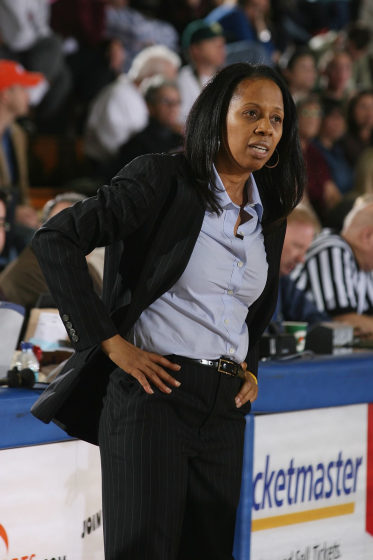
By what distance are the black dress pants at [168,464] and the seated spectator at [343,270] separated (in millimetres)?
2375

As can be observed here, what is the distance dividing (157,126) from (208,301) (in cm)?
445

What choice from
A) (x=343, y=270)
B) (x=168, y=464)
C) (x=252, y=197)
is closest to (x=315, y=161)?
(x=343, y=270)

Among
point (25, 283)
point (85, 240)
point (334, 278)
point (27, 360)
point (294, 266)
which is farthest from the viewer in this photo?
point (334, 278)

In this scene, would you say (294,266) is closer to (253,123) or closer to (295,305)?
(295,305)

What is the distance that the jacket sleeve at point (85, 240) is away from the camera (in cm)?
154

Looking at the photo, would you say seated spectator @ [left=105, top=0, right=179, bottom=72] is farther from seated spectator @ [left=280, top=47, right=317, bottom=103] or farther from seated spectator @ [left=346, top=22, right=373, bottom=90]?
seated spectator @ [left=346, top=22, right=373, bottom=90]

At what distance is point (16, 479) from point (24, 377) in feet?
0.96

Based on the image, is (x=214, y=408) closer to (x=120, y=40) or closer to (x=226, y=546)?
(x=226, y=546)

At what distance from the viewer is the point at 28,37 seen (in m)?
6.27

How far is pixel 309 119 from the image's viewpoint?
6.77 meters

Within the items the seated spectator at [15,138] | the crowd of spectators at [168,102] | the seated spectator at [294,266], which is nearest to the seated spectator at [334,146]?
the crowd of spectators at [168,102]

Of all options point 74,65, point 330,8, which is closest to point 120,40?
point 74,65

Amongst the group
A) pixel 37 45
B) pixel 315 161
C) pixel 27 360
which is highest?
pixel 37 45

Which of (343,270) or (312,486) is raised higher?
(343,270)
